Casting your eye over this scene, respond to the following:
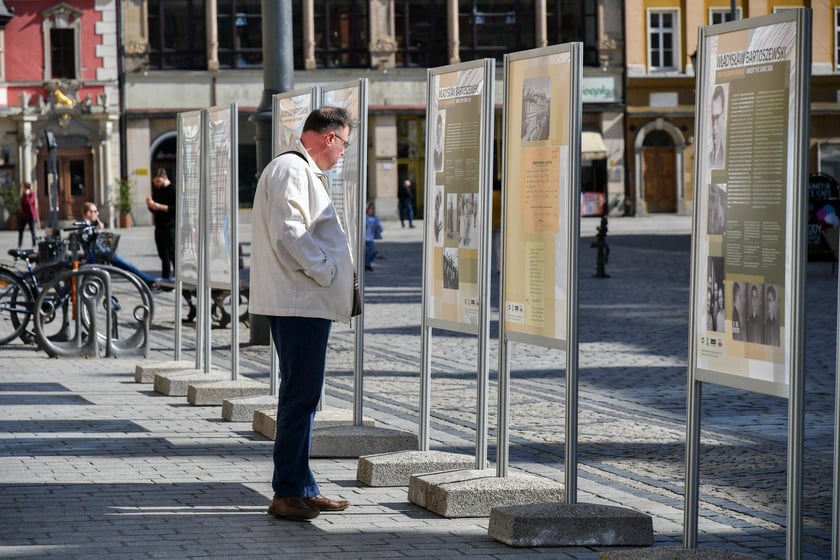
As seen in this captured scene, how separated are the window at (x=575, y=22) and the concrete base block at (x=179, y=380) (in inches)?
1711

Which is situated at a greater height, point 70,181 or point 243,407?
point 70,181

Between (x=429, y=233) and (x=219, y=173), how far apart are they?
12.2ft

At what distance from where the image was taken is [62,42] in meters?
51.4

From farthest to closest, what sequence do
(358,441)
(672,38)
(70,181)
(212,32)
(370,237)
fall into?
(672,38)
(212,32)
(70,181)
(370,237)
(358,441)

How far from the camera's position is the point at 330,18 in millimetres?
53000

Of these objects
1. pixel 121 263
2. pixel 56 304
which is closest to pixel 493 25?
pixel 121 263

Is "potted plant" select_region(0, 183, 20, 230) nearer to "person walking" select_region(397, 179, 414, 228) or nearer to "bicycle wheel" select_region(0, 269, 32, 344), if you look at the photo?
"person walking" select_region(397, 179, 414, 228)

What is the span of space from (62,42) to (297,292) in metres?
46.5

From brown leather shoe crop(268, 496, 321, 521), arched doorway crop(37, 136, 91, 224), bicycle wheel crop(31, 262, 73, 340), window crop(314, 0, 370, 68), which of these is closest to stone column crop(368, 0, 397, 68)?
window crop(314, 0, 370, 68)

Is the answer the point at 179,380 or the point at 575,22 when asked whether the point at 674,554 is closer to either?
the point at 179,380

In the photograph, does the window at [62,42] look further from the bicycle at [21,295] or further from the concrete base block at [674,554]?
the concrete base block at [674,554]

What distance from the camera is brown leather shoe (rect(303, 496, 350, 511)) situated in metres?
7.08

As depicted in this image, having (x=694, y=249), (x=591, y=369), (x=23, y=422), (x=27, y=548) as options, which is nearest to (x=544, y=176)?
(x=694, y=249)

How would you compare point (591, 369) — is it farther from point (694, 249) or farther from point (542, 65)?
point (694, 249)
